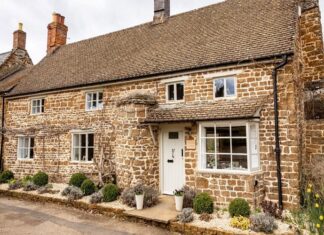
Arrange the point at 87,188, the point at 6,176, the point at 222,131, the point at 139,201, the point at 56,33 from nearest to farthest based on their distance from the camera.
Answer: the point at 139,201, the point at 222,131, the point at 87,188, the point at 6,176, the point at 56,33

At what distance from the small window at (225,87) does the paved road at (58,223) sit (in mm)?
5087

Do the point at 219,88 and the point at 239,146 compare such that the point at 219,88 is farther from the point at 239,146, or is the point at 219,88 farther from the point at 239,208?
the point at 239,208

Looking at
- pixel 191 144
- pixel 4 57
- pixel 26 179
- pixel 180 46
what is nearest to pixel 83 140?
pixel 26 179

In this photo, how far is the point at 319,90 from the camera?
10.4 meters

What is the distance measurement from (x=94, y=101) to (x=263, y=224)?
9454 millimetres

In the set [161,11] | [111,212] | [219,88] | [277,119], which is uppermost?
[161,11]

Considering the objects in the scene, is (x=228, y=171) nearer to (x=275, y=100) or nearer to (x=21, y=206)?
(x=275, y=100)

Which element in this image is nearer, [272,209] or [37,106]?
[272,209]

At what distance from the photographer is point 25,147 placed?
1585cm

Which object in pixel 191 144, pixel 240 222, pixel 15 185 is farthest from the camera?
pixel 15 185

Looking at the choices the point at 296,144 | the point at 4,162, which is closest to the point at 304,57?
the point at 296,144

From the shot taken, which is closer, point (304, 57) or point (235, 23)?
point (304, 57)

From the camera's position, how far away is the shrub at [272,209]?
312 inches

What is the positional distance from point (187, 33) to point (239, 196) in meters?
8.10
